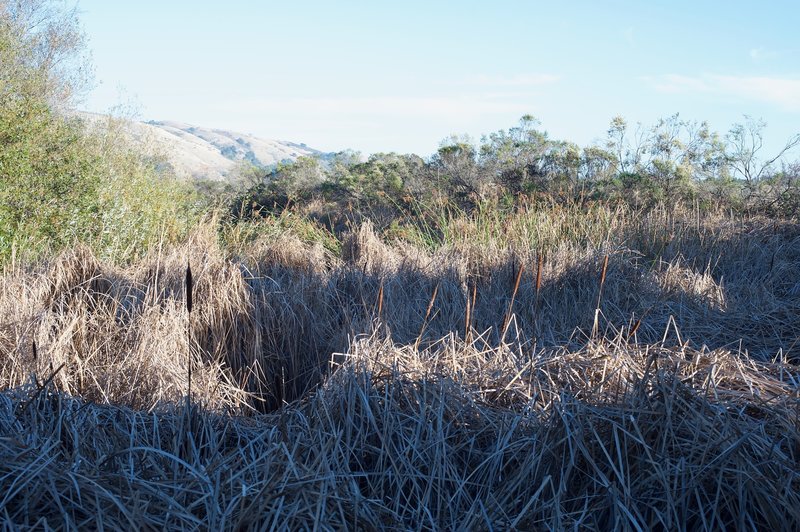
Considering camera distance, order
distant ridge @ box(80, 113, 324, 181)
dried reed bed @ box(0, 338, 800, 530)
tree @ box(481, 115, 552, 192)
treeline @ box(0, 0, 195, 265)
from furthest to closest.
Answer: distant ridge @ box(80, 113, 324, 181), tree @ box(481, 115, 552, 192), treeline @ box(0, 0, 195, 265), dried reed bed @ box(0, 338, 800, 530)

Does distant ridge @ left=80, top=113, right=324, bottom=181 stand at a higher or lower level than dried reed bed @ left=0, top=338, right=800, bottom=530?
lower

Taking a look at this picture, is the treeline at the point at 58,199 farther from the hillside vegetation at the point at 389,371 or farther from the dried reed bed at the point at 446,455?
the dried reed bed at the point at 446,455

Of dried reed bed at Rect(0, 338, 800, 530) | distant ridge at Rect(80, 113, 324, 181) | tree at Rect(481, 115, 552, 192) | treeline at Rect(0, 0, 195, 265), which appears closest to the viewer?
dried reed bed at Rect(0, 338, 800, 530)

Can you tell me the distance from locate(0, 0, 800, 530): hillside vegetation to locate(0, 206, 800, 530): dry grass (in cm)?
1

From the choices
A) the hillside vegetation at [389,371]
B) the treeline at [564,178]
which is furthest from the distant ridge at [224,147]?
the hillside vegetation at [389,371]

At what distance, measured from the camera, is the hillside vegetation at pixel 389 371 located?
2.21 metres

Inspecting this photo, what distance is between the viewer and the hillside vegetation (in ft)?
7.24

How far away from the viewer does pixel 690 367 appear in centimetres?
300

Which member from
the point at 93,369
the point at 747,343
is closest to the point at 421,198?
the point at 747,343

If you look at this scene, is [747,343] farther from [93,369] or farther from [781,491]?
[93,369]

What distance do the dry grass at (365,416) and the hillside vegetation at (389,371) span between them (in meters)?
0.01

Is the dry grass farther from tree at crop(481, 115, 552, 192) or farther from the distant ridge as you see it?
the distant ridge

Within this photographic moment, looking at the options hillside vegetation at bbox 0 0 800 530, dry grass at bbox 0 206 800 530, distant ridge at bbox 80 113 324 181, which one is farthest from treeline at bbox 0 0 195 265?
distant ridge at bbox 80 113 324 181

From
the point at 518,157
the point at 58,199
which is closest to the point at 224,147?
the point at 518,157
